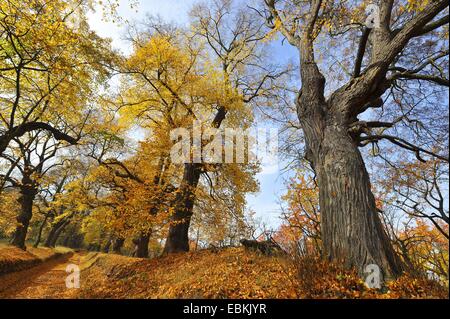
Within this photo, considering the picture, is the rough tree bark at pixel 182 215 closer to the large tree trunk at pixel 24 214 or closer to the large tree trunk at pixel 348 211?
the large tree trunk at pixel 348 211

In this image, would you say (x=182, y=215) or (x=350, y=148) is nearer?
(x=350, y=148)

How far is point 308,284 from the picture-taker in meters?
2.88

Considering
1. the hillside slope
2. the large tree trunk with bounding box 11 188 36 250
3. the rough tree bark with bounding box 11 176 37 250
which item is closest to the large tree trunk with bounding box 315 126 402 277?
the hillside slope

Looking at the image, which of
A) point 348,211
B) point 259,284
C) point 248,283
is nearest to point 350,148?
point 348,211

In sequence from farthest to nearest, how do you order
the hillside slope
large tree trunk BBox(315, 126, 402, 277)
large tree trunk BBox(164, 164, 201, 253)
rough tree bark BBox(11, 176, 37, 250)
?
rough tree bark BBox(11, 176, 37, 250), large tree trunk BBox(164, 164, 201, 253), large tree trunk BBox(315, 126, 402, 277), the hillside slope

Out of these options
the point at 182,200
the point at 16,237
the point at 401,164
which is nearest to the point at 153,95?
the point at 182,200

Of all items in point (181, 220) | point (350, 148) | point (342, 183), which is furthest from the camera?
point (181, 220)

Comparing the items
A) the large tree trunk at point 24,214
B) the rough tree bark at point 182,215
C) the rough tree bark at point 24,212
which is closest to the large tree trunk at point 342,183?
the rough tree bark at point 182,215

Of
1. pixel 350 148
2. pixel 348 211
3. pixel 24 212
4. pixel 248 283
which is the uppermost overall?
pixel 350 148

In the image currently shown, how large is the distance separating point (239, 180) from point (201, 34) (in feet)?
29.9

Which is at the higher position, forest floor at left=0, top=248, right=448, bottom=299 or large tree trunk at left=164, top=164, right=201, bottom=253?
large tree trunk at left=164, top=164, right=201, bottom=253

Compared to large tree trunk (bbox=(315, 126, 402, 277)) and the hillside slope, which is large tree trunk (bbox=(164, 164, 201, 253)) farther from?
large tree trunk (bbox=(315, 126, 402, 277))

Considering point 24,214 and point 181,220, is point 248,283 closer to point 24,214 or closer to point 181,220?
point 181,220
